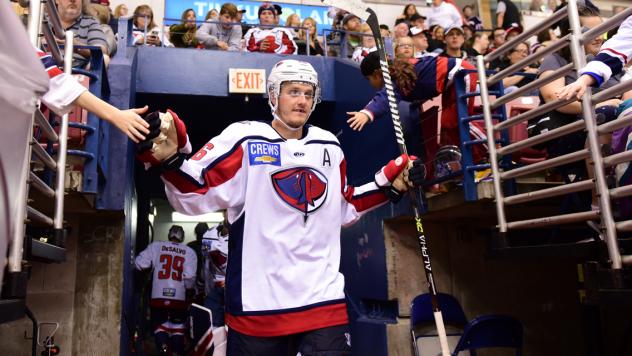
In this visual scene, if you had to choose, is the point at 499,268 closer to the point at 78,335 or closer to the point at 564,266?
the point at 564,266

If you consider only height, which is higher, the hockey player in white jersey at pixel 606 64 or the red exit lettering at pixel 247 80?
the red exit lettering at pixel 247 80

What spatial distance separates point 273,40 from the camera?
26.7ft

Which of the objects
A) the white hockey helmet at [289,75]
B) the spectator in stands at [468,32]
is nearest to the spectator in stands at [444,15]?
the spectator in stands at [468,32]

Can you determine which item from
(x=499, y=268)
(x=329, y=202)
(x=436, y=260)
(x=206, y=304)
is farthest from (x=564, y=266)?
(x=329, y=202)

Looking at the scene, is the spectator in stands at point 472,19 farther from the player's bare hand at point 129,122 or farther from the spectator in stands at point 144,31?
the player's bare hand at point 129,122

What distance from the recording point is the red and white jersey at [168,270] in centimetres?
767

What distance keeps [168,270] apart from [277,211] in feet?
16.8

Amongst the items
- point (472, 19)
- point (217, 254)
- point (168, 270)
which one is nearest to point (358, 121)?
point (217, 254)

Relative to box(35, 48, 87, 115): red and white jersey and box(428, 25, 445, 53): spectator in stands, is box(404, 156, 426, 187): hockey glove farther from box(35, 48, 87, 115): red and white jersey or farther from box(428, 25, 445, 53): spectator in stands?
box(428, 25, 445, 53): spectator in stands

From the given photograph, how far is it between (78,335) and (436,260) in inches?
129

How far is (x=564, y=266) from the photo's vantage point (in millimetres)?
6461

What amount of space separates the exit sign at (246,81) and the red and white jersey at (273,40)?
94 centimetres

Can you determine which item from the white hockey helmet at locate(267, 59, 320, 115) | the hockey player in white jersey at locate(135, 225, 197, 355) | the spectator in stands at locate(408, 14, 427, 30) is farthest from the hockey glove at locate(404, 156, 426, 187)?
the spectator in stands at locate(408, 14, 427, 30)

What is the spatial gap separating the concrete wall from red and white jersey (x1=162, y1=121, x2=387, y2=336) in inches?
105
